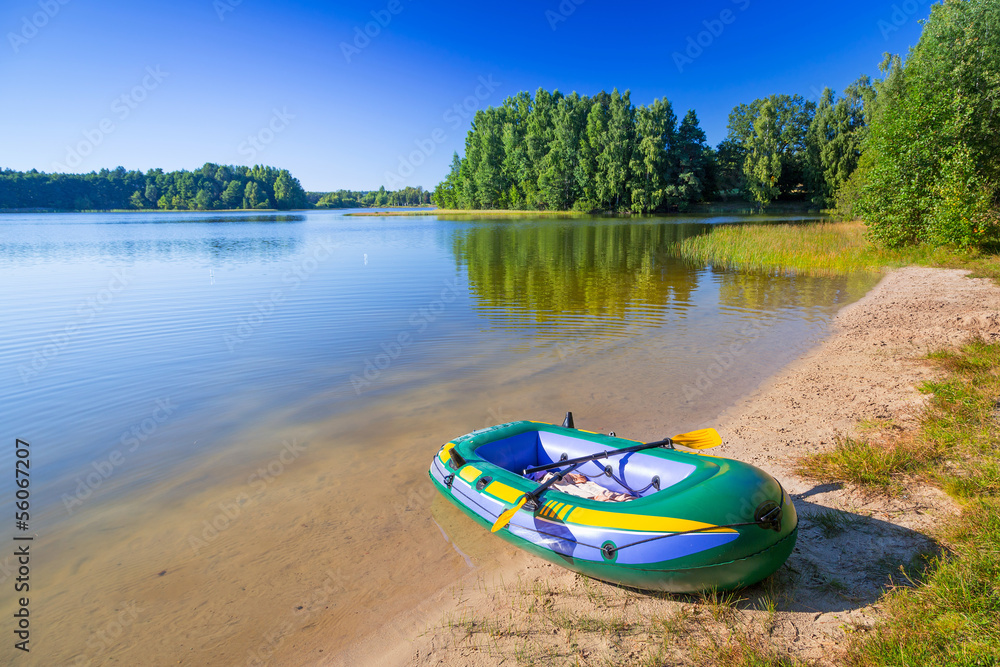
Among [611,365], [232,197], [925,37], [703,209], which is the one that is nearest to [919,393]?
[611,365]

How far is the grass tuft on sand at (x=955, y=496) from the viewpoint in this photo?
251cm

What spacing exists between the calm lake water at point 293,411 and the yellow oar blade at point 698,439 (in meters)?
1.43

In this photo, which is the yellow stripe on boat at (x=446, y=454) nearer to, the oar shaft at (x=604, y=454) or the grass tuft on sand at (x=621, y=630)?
the oar shaft at (x=604, y=454)

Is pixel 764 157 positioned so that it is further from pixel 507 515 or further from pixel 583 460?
pixel 507 515

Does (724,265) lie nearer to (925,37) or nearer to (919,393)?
(925,37)

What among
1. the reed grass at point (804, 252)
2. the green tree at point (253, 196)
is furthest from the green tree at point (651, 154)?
the green tree at point (253, 196)

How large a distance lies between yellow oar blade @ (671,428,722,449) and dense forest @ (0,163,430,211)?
13706cm

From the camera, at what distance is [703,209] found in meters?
62.3

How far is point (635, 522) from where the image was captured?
324 centimetres

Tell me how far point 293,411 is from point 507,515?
4.48 metres

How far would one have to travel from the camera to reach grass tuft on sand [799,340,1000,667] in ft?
8.24

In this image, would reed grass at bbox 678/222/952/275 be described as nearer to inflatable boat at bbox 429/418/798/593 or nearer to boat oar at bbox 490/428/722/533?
boat oar at bbox 490/428/722/533

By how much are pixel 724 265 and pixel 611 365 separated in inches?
539

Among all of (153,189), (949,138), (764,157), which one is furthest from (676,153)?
(153,189)
